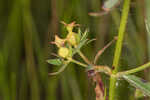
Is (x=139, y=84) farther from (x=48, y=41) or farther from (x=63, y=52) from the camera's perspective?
(x=48, y=41)

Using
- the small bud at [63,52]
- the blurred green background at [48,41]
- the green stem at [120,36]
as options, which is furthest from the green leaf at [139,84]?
the blurred green background at [48,41]

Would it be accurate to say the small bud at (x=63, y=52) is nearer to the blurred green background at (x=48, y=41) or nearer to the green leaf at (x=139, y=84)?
the green leaf at (x=139, y=84)

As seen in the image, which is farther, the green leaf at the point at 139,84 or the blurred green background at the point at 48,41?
the blurred green background at the point at 48,41

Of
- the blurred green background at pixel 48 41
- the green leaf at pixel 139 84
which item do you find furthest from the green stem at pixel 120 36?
the blurred green background at pixel 48 41

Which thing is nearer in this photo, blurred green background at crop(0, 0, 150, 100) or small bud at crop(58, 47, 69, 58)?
small bud at crop(58, 47, 69, 58)

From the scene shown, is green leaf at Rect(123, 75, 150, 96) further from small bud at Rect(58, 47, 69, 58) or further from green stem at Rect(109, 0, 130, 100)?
small bud at Rect(58, 47, 69, 58)

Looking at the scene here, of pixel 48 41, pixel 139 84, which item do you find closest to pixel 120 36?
pixel 139 84

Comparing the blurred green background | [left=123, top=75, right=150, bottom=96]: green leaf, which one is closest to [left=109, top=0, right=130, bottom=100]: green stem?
[left=123, top=75, right=150, bottom=96]: green leaf

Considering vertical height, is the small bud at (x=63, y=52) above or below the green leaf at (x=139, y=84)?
above
